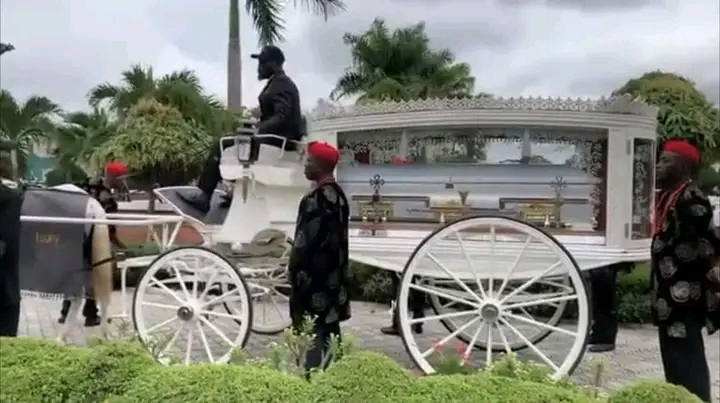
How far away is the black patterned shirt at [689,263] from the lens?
412 centimetres

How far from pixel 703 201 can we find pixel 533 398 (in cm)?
242

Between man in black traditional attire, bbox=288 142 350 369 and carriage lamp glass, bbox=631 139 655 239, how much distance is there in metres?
1.96

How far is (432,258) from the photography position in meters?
5.20

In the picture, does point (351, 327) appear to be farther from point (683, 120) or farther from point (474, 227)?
point (683, 120)

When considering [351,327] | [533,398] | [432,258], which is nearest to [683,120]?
[351,327]

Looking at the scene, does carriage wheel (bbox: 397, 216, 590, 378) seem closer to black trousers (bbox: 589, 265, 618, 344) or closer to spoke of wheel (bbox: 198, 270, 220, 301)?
spoke of wheel (bbox: 198, 270, 220, 301)

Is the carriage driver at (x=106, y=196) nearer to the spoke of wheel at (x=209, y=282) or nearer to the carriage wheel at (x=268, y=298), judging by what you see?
the carriage wheel at (x=268, y=298)

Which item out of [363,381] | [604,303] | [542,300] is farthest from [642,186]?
[363,381]

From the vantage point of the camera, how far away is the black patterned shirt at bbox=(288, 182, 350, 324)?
4.98m

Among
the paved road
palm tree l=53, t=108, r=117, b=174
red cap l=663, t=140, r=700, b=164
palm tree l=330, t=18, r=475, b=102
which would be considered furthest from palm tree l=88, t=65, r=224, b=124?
red cap l=663, t=140, r=700, b=164

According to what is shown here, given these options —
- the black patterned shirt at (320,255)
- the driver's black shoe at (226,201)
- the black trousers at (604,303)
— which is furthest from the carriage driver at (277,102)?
the black trousers at (604,303)

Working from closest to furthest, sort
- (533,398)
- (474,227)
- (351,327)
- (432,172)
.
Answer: (533,398) → (474,227) → (432,172) → (351,327)

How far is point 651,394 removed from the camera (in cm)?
208

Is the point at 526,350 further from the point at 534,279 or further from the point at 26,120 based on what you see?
the point at 26,120
